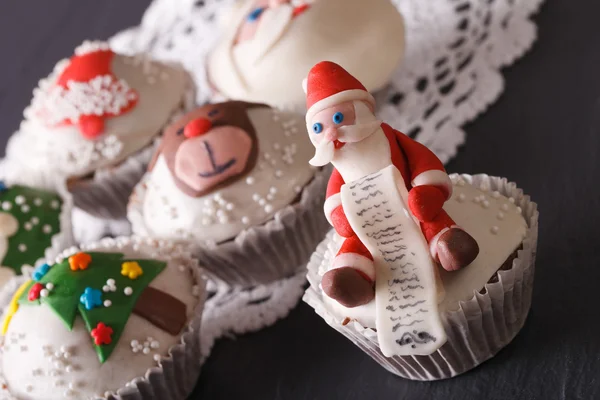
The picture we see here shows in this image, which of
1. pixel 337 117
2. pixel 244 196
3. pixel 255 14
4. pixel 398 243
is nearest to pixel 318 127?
pixel 337 117

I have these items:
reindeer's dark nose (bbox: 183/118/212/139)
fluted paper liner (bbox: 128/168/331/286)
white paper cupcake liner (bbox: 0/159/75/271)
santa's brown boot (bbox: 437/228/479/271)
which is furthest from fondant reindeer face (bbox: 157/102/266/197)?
santa's brown boot (bbox: 437/228/479/271)

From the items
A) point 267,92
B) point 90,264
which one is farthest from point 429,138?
point 90,264

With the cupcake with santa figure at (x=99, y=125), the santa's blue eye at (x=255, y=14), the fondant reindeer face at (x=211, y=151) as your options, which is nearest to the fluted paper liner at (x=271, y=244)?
the fondant reindeer face at (x=211, y=151)

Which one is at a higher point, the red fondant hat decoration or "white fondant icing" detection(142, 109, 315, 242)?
the red fondant hat decoration

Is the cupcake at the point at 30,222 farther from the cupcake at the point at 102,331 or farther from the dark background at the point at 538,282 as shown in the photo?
the dark background at the point at 538,282

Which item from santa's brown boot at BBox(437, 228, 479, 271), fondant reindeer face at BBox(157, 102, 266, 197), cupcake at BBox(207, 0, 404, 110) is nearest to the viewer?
santa's brown boot at BBox(437, 228, 479, 271)

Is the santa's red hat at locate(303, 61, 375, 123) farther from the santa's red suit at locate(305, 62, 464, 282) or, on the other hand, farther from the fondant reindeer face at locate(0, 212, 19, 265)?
the fondant reindeer face at locate(0, 212, 19, 265)
